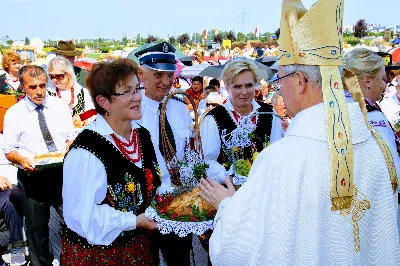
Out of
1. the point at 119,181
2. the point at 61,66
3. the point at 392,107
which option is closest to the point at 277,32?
the point at 392,107

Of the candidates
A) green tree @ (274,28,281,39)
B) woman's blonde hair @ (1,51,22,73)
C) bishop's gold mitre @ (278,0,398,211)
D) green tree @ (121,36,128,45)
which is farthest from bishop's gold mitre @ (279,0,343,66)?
green tree @ (121,36,128,45)

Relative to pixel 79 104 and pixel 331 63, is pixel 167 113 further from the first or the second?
pixel 331 63

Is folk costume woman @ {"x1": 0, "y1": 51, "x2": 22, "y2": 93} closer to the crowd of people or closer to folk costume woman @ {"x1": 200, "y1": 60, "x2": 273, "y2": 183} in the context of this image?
the crowd of people

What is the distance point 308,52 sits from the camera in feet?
6.01

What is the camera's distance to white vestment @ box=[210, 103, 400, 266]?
5.54 ft

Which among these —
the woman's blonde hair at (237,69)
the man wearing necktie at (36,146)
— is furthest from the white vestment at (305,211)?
the man wearing necktie at (36,146)

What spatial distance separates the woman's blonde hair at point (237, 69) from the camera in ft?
13.3

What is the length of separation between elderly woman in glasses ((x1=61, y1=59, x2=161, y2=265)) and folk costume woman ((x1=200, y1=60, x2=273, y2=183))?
111 centimetres

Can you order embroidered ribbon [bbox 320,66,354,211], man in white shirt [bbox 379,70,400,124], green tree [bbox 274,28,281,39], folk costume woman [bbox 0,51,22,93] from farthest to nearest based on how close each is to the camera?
folk costume woman [bbox 0,51,22,93] < man in white shirt [bbox 379,70,400,124] < green tree [bbox 274,28,281,39] < embroidered ribbon [bbox 320,66,354,211]

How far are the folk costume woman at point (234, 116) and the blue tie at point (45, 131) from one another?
172 cm

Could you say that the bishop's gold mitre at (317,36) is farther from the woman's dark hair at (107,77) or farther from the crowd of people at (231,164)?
the woman's dark hair at (107,77)

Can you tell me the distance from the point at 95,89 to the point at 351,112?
5.31ft

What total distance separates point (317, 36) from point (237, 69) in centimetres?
220

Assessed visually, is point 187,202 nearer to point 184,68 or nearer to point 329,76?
point 329,76
